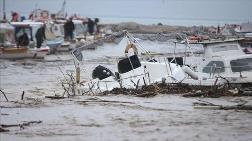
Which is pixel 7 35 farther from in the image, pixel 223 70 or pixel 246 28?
pixel 223 70

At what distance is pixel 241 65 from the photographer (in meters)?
15.4

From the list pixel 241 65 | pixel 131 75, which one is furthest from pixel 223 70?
pixel 131 75

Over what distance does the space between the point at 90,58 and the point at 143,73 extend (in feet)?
58.0

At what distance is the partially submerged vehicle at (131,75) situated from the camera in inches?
620

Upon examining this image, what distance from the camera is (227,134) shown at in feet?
30.3

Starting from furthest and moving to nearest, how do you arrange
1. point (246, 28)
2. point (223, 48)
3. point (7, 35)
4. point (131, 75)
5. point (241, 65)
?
point (7, 35) → point (246, 28) → point (223, 48) → point (131, 75) → point (241, 65)

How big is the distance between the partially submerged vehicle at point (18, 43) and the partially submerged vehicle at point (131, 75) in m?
15.4

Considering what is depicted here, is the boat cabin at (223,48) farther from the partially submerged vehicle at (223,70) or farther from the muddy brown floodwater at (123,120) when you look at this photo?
the muddy brown floodwater at (123,120)

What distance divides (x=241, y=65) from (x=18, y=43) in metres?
21.4

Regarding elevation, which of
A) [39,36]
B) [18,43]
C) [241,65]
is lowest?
[18,43]

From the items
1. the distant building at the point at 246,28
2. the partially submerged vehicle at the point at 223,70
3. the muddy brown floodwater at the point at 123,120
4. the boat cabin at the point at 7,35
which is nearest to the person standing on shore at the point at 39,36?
the boat cabin at the point at 7,35

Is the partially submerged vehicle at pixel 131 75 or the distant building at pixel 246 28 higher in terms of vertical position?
the distant building at pixel 246 28

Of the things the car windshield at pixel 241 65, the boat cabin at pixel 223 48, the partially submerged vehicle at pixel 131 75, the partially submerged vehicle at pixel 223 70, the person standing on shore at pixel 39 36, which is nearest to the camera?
the partially submerged vehicle at pixel 223 70

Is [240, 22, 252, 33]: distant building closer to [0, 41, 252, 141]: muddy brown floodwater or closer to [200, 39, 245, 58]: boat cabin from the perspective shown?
[200, 39, 245, 58]: boat cabin
